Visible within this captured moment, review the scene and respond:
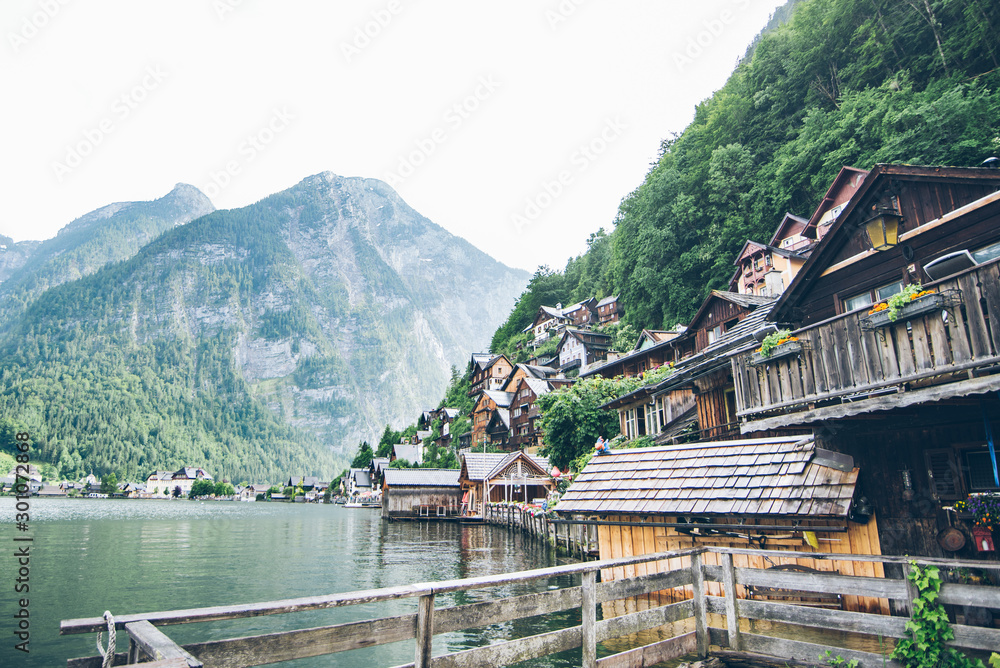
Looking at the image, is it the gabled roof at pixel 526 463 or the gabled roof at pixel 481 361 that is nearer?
the gabled roof at pixel 526 463

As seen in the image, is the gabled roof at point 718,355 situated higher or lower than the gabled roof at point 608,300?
lower

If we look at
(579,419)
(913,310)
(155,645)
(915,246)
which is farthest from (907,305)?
(579,419)

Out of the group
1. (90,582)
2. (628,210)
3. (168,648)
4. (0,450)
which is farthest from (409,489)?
(0,450)

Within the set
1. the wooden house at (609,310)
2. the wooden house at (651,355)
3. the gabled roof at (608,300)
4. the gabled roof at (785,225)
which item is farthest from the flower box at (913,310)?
the gabled roof at (608,300)

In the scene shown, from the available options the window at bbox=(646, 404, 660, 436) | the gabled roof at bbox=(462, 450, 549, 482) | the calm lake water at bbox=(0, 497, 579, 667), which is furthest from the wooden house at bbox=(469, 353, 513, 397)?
the window at bbox=(646, 404, 660, 436)

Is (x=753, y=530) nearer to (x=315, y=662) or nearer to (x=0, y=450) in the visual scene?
(x=315, y=662)

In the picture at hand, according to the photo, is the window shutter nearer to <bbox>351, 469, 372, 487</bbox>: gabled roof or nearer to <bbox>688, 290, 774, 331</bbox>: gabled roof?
<bbox>688, 290, 774, 331</bbox>: gabled roof

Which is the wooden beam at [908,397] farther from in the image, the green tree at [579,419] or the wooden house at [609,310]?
the wooden house at [609,310]

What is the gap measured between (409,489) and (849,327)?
63393 millimetres

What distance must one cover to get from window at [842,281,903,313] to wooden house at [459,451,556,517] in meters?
38.0

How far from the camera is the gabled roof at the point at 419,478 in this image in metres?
67.7

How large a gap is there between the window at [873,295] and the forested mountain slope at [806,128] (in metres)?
27.6

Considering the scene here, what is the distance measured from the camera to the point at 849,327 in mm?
9273

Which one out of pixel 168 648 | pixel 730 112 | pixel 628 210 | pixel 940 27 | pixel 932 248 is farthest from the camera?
pixel 628 210
